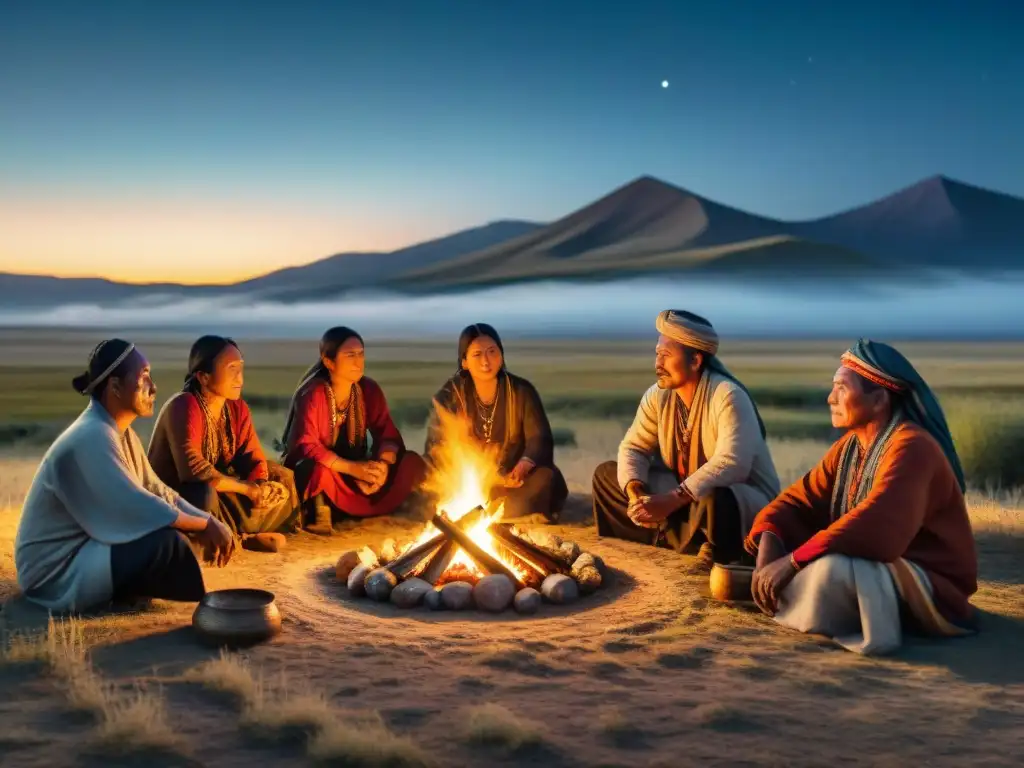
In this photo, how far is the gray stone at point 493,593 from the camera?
5.73m

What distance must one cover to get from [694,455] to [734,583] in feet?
4.34

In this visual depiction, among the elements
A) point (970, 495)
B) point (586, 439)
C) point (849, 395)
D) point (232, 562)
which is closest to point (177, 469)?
point (232, 562)

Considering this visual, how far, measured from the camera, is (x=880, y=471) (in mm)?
5066

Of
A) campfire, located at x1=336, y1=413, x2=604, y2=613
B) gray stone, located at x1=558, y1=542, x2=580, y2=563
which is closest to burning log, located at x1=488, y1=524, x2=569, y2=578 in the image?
campfire, located at x1=336, y1=413, x2=604, y2=613

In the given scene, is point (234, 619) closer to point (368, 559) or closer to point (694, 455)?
point (368, 559)

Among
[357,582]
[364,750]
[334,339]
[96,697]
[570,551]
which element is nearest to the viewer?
[364,750]

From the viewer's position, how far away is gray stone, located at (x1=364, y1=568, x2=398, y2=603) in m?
5.90

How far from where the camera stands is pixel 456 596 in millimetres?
5805

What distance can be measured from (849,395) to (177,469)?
421cm

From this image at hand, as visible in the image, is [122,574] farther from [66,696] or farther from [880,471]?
[880,471]

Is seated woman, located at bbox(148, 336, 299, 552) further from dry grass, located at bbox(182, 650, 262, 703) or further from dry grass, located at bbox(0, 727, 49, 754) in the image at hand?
dry grass, located at bbox(0, 727, 49, 754)

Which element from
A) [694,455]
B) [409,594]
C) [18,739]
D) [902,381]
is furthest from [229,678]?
[694,455]

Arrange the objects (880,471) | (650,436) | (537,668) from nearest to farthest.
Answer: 1. (537,668)
2. (880,471)
3. (650,436)

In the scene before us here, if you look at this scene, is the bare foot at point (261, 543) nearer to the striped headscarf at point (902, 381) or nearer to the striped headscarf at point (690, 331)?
the striped headscarf at point (690, 331)
